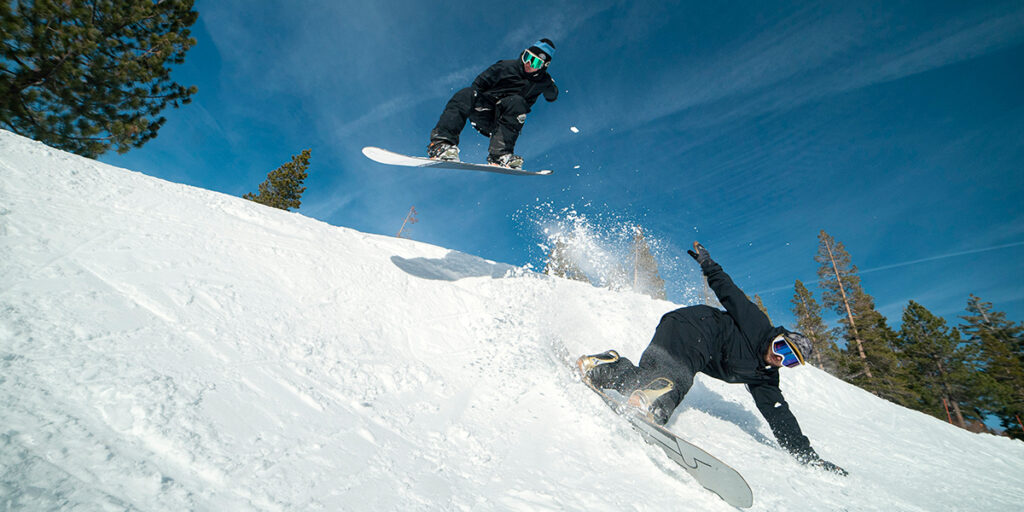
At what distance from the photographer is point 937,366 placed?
23.5 m

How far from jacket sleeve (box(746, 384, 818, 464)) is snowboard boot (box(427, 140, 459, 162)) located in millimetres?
4440

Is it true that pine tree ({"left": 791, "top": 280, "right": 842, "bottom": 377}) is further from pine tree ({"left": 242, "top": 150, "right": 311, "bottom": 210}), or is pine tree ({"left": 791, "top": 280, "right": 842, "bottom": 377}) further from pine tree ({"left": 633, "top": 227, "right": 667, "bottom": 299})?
pine tree ({"left": 242, "top": 150, "right": 311, "bottom": 210})

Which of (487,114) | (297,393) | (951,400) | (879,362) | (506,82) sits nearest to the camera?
(297,393)

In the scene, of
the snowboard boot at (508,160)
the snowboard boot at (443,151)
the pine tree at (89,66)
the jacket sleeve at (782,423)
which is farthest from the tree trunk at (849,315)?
the pine tree at (89,66)

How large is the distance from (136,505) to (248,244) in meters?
3.42

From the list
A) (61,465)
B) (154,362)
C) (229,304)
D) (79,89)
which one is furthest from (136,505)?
(79,89)

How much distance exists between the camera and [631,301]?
25.0ft

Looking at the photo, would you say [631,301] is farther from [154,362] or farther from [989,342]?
[989,342]

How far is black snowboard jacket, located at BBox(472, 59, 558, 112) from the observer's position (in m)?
5.39

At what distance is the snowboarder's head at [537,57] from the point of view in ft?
17.3

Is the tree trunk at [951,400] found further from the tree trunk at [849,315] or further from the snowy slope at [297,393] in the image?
the snowy slope at [297,393]

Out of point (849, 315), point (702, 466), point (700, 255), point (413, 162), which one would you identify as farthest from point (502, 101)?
point (849, 315)

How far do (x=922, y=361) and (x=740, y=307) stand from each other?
31959 millimetres

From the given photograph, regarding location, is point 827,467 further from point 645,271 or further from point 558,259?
point 645,271
